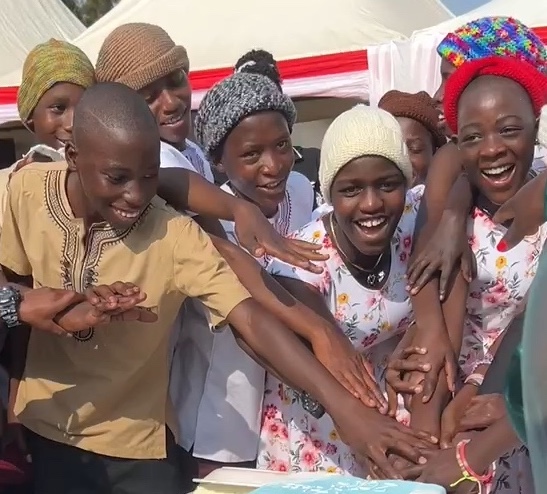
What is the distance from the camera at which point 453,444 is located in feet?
7.23

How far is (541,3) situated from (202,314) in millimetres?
5804

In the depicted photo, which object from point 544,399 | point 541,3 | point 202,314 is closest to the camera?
point 544,399

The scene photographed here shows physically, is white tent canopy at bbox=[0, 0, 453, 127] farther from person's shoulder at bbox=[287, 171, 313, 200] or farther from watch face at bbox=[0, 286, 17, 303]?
watch face at bbox=[0, 286, 17, 303]

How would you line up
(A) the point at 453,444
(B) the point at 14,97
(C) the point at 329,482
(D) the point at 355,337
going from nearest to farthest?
1. (C) the point at 329,482
2. (A) the point at 453,444
3. (D) the point at 355,337
4. (B) the point at 14,97

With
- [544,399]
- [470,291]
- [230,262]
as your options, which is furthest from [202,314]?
[544,399]

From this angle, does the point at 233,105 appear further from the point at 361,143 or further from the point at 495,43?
the point at 495,43

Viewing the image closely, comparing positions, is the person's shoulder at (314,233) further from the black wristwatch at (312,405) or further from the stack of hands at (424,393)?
the black wristwatch at (312,405)

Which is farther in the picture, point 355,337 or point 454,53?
point 454,53

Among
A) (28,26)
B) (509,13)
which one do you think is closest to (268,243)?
(509,13)

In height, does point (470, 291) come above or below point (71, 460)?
above

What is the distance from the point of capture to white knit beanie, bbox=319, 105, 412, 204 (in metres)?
2.45

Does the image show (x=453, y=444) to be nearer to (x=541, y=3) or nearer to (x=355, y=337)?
(x=355, y=337)

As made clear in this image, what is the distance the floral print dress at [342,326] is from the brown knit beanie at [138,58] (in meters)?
0.71

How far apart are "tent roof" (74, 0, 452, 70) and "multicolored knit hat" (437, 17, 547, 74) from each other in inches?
200
